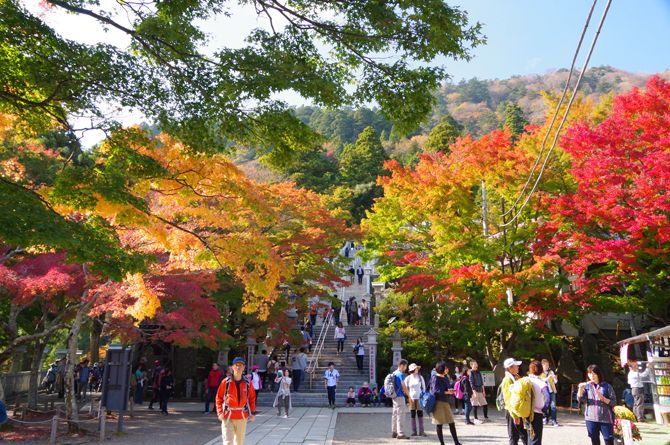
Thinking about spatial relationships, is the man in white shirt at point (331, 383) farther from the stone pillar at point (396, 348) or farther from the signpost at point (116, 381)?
the signpost at point (116, 381)

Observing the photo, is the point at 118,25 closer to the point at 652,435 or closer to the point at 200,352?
the point at 652,435

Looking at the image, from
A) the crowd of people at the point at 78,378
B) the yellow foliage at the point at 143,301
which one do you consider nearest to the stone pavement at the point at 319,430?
the yellow foliage at the point at 143,301

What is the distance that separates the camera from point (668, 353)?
51.2 ft

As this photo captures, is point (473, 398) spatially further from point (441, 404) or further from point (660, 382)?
point (660, 382)

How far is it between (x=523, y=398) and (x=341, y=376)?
1302 centimetres

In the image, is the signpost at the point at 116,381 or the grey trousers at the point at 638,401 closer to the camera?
the signpost at the point at 116,381

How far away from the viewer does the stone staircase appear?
54.4 feet

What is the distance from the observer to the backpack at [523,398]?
259 inches

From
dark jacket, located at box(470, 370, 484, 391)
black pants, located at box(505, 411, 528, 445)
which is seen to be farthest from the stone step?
black pants, located at box(505, 411, 528, 445)

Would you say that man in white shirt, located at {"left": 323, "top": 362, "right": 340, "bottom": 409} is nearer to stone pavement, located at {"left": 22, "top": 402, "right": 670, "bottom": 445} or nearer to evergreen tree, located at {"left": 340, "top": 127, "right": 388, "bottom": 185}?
stone pavement, located at {"left": 22, "top": 402, "right": 670, "bottom": 445}

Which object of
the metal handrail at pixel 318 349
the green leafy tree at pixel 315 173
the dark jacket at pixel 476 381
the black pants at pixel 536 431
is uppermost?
the green leafy tree at pixel 315 173

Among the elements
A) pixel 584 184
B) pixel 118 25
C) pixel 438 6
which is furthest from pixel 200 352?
pixel 438 6

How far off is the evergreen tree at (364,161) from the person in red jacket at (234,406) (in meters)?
36.2

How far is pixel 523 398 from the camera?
657cm
